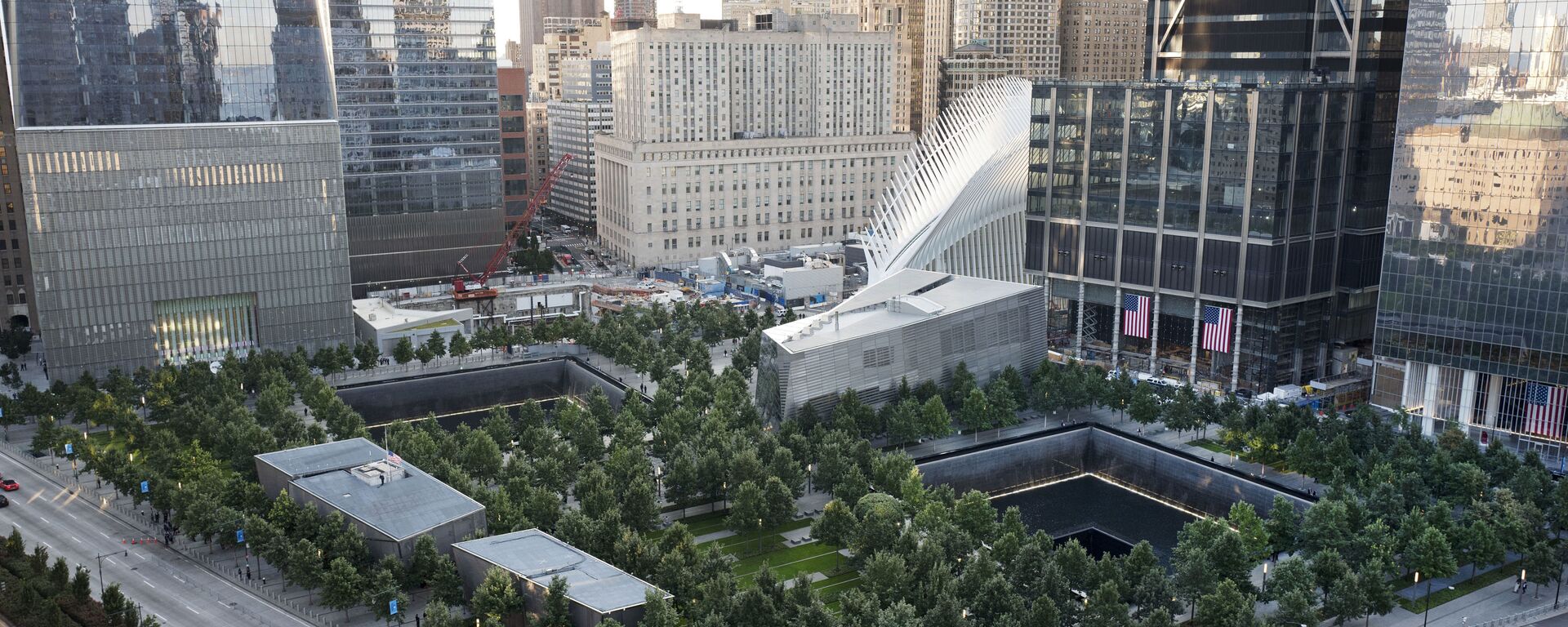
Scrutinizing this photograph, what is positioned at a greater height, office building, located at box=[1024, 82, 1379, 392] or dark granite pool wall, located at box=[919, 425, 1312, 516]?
office building, located at box=[1024, 82, 1379, 392]

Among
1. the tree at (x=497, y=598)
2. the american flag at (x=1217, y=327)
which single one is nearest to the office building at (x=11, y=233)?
the tree at (x=497, y=598)

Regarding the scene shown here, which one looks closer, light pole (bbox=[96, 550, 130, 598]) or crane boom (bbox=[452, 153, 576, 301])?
light pole (bbox=[96, 550, 130, 598])

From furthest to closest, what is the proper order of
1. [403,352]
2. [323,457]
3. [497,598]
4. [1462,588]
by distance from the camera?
1. [403,352]
2. [323,457]
3. [1462,588]
4. [497,598]

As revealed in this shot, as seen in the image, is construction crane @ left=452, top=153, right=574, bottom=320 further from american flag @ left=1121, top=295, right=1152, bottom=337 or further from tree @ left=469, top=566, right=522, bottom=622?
tree @ left=469, top=566, right=522, bottom=622

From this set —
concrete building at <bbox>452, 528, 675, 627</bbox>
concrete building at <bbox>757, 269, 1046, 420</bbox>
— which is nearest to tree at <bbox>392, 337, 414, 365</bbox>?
concrete building at <bbox>757, 269, 1046, 420</bbox>

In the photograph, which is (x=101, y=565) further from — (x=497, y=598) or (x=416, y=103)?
(x=416, y=103)

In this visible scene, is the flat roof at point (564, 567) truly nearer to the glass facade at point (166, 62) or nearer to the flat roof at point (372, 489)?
the flat roof at point (372, 489)

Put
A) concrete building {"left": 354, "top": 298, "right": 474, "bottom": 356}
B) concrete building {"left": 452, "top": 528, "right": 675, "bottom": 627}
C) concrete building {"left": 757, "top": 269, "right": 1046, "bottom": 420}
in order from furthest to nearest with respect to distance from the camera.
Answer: concrete building {"left": 354, "top": 298, "right": 474, "bottom": 356}
concrete building {"left": 757, "top": 269, "right": 1046, "bottom": 420}
concrete building {"left": 452, "top": 528, "right": 675, "bottom": 627}

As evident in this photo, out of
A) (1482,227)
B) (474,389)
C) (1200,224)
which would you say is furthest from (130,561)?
(1482,227)
